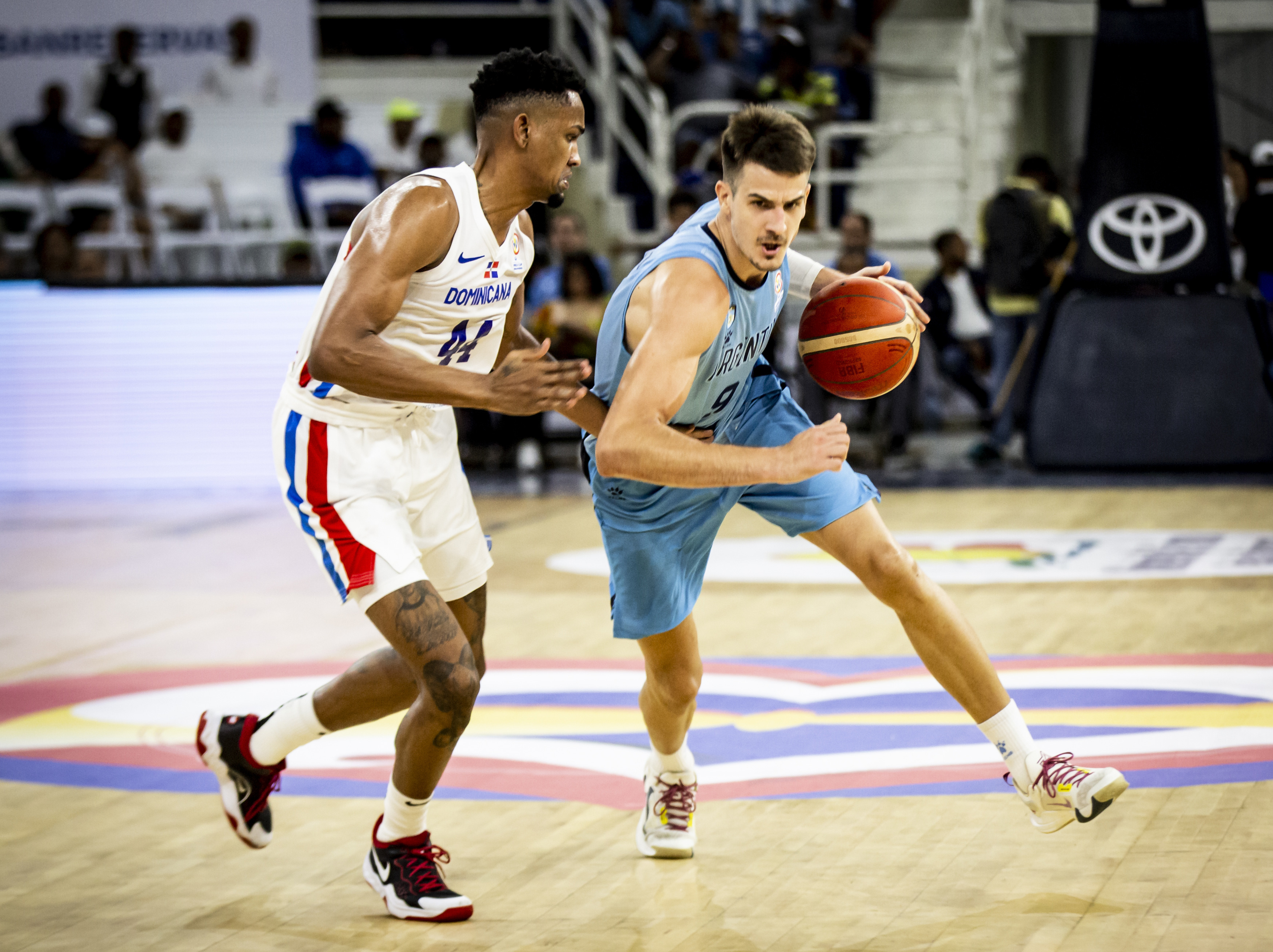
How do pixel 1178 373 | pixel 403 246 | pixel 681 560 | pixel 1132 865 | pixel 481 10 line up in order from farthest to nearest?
pixel 481 10, pixel 1178 373, pixel 681 560, pixel 1132 865, pixel 403 246

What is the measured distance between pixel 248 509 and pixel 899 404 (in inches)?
166

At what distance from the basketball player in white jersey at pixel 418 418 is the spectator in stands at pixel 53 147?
1082cm

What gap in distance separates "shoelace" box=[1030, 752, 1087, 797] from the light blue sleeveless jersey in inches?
41.8

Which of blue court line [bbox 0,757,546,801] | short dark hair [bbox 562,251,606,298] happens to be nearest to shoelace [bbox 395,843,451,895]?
blue court line [bbox 0,757,546,801]

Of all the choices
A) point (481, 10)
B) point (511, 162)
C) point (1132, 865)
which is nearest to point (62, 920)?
point (511, 162)

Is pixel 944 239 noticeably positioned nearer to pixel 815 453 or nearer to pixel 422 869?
pixel 815 453

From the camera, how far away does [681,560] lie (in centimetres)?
360

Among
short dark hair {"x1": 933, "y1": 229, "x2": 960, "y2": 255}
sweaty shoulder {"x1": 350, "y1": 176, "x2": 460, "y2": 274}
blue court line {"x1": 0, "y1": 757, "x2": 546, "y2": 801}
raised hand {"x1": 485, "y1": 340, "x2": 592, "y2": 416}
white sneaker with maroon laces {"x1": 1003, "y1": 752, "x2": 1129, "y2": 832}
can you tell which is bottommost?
blue court line {"x1": 0, "y1": 757, "x2": 546, "y2": 801}

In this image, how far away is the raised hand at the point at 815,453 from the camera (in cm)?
307

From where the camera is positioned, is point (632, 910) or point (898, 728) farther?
point (898, 728)

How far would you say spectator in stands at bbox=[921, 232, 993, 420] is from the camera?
1091 cm

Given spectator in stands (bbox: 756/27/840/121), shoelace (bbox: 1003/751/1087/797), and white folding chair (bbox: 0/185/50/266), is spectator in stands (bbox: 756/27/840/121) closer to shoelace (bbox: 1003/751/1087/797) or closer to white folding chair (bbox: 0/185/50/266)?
white folding chair (bbox: 0/185/50/266)

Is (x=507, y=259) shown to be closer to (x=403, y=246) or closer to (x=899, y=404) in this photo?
(x=403, y=246)

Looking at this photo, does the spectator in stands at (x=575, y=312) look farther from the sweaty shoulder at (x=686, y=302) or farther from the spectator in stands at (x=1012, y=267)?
the sweaty shoulder at (x=686, y=302)
